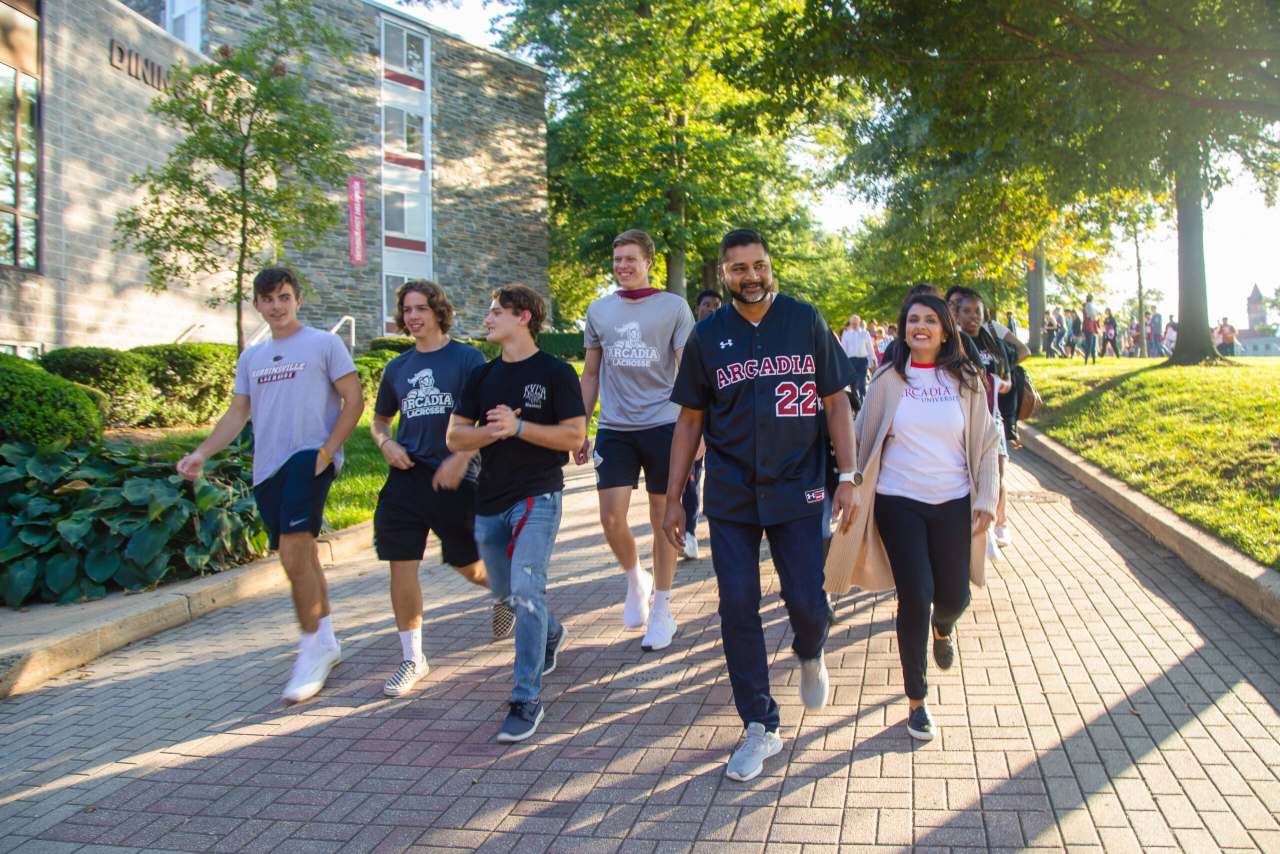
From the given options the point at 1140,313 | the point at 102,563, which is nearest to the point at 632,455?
the point at 102,563

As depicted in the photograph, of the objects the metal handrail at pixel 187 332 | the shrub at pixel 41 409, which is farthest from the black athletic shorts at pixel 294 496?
the metal handrail at pixel 187 332

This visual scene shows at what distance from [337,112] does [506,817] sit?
1143 inches

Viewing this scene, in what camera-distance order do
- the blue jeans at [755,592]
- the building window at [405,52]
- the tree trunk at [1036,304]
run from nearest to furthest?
the blue jeans at [755,592] < the building window at [405,52] < the tree trunk at [1036,304]

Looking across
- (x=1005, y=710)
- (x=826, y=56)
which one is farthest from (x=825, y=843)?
(x=826, y=56)

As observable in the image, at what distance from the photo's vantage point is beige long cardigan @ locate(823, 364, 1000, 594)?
440cm

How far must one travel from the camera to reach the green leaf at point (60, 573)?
268 inches

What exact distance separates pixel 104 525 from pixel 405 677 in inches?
132

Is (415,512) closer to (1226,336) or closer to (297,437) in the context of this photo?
(297,437)

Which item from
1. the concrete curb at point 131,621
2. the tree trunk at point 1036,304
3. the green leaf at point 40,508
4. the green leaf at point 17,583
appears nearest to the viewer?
the concrete curb at point 131,621

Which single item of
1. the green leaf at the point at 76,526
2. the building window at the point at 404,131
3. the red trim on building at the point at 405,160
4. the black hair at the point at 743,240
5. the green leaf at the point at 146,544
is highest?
the building window at the point at 404,131

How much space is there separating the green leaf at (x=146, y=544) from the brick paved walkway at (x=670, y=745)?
69cm

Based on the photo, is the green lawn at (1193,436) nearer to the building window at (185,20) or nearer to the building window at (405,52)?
the building window at (405,52)

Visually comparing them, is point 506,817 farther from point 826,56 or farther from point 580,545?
point 826,56

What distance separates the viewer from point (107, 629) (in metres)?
6.08
